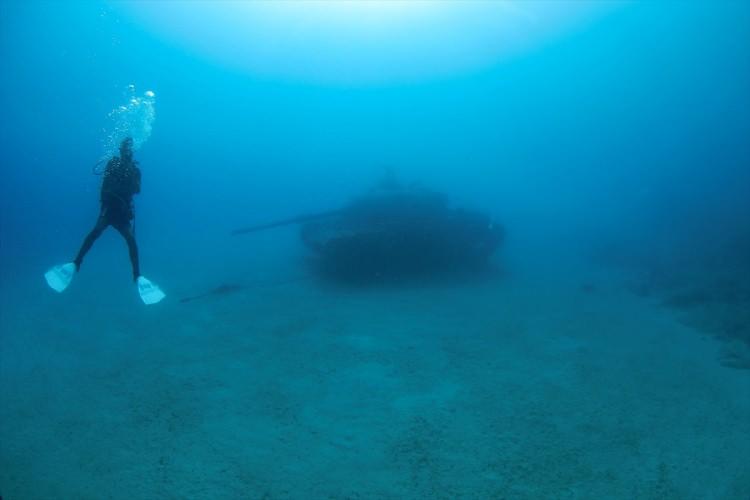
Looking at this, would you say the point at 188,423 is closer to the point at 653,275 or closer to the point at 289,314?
the point at 289,314

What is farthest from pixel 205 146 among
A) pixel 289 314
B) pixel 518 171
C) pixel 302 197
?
pixel 289 314

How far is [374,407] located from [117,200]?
6.06m

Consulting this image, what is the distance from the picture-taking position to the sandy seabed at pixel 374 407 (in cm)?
598

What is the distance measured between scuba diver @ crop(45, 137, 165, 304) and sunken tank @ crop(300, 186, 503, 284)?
822cm

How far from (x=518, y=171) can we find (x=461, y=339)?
124718mm

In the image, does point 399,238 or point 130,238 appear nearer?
point 130,238

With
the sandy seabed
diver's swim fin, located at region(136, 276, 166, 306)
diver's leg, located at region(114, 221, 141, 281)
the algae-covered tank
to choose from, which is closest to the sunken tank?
the algae-covered tank

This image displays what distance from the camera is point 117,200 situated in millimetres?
7684

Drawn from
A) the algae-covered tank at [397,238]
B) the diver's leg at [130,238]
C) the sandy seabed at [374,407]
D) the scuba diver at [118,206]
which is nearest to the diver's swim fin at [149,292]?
the scuba diver at [118,206]

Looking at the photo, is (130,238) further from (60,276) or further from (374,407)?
(374,407)

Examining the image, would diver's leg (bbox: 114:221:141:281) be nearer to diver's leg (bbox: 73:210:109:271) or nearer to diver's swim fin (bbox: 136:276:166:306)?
diver's leg (bbox: 73:210:109:271)

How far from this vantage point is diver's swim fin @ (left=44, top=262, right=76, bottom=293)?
7.32 meters

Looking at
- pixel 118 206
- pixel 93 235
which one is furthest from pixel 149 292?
pixel 118 206

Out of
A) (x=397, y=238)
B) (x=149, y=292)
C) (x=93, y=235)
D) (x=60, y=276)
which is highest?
(x=397, y=238)
